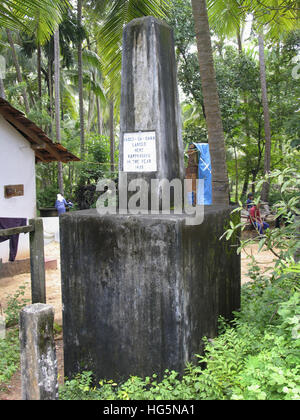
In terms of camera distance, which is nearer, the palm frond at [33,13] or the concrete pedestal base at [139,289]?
the concrete pedestal base at [139,289]

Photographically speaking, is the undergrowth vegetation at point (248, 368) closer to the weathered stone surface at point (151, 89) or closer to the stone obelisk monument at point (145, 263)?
the stone obelisk monument at point (145, 263)

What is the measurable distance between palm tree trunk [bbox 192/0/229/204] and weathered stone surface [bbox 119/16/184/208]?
6.22ft

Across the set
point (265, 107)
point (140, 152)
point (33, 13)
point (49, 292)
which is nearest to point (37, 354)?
point (140, 152)

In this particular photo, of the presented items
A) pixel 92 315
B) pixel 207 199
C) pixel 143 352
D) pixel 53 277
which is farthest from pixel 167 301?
pixel 207 199

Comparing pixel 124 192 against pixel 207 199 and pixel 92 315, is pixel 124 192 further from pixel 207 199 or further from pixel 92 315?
pixel 207 199

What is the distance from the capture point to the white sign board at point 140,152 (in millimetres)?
4316

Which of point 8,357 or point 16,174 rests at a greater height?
point 16,174

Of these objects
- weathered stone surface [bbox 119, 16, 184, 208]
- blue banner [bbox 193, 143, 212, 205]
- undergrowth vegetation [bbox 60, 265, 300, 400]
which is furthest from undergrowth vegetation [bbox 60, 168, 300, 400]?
Result: blue banner [bbox 193, 143, 212, 205]

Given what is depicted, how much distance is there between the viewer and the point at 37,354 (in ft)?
8.04

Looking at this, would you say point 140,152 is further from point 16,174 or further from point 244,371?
point 16,174

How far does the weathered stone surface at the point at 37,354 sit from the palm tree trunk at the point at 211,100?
4.33m

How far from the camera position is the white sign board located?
4.32 metres

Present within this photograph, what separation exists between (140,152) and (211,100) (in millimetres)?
2469

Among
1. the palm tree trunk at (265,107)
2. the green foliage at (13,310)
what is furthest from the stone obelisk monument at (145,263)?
the palm tree trunk at (265,107)
